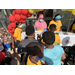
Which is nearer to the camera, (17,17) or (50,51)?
(50,51)

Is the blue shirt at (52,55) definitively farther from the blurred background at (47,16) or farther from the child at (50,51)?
the blurred background at (47,16)

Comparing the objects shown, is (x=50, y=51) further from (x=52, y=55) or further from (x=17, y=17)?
(x=17, y=17)

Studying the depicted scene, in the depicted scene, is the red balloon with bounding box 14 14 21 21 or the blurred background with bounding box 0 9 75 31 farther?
the blurred background with bounding box 0 9 75 31

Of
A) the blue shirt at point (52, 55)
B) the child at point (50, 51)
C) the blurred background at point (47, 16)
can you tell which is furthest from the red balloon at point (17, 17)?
the blue shirt at point (52, 55)

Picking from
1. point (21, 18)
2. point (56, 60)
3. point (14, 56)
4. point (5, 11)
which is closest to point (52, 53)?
point (56, 60)

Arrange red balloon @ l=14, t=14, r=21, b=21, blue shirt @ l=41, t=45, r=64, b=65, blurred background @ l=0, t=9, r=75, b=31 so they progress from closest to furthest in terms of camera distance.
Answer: blue shirt @ l=41, t=45, r=64, b=65, red balloon @ l=14, t=14, r=21, b=21, blurred background @ l=0, t=9, r=75, b=31

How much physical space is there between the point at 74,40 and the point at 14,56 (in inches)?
104

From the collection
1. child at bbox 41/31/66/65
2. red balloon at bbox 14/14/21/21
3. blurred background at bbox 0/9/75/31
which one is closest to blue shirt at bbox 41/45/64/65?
child at bbox 41/31/66/65

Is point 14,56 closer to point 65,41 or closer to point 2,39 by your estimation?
point 2,39

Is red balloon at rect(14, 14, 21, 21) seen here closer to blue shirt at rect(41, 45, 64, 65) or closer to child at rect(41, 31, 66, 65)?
child at rect(41, 31, 66, 65)

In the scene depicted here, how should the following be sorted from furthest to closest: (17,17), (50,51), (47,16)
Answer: (47,16) < (17,17) < (50,51)

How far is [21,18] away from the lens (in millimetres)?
3238

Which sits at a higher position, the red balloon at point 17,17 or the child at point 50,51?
the red balloon at point 17,17

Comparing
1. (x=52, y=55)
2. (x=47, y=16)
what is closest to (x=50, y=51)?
(x=52, y=55)
